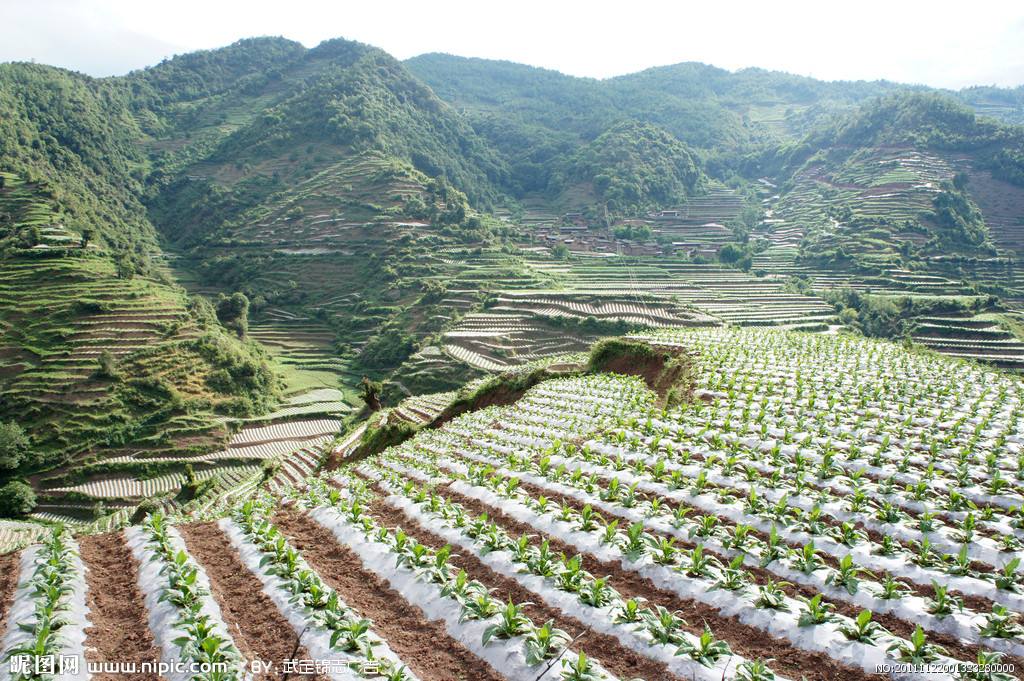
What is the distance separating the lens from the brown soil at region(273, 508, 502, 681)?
230 inches

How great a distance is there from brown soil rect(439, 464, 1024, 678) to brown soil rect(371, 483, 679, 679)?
1.04 metres

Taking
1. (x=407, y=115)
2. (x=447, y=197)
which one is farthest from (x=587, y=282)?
(x=407, y=115)

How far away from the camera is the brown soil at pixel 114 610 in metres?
6.14

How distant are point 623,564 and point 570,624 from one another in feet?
4.84

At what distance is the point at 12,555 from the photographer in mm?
8703

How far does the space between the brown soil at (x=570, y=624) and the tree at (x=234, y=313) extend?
47319 millimetres

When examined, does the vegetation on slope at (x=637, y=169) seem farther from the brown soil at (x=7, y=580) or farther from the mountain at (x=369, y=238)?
the brown soil at (x=7, y=580)

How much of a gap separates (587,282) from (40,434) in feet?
147

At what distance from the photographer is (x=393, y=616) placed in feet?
22.7

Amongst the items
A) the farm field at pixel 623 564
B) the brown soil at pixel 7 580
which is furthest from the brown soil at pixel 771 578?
the brown soil at pixel 7 580

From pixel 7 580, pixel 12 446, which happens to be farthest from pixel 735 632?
pixel 12 446

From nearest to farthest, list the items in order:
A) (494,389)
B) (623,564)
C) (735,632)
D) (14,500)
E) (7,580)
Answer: (735,632) → (623,564) → (7,580) → (494,389) → (14,500)

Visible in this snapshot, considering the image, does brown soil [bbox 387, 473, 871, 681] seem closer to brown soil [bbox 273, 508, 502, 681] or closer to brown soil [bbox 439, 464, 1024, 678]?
brown soil [bbox 439, 464, 1024, 678]

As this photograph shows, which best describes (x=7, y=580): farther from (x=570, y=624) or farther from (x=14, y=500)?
(x=14, y=500)
